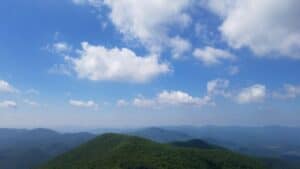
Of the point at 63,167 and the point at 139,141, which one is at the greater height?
the point at 139,141

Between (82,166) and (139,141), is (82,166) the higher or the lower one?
the lower one

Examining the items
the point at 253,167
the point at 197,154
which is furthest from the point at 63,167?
the point at 253,167

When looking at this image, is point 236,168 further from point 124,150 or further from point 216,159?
point 124,150

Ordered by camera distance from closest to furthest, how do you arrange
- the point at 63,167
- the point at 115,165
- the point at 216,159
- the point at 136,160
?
1. the point at 115,165
2. the point at 136,160
3. the point at 63,167
4. the point at 216,159

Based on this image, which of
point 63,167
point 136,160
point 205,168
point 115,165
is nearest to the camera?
point 115,165

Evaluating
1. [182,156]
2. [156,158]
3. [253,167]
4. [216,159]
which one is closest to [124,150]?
[156,158]

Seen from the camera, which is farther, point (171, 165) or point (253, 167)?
point (253, 167)

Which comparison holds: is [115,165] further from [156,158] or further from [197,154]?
[197,154]

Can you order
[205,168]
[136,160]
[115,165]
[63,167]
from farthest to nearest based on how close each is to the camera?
1. [63,167]
2. [205,168]
3. [136,160]
4. [115,165]

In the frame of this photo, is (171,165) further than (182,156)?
No
